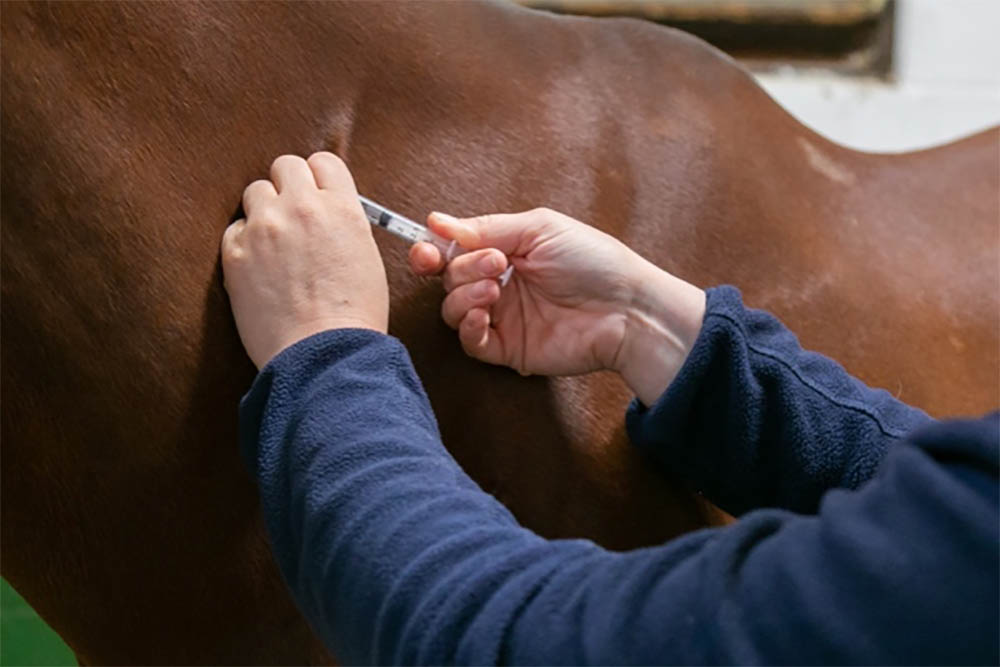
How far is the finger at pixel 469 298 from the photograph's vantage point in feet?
2.21

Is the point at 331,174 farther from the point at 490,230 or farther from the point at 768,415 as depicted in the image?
the point at 768,415

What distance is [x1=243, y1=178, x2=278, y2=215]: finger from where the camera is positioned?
656 millimetres

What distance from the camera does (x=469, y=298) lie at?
0.68 meters

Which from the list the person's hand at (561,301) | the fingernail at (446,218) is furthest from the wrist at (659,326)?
the fingernail at (446,218)

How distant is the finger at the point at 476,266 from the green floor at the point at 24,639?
0.55 metres

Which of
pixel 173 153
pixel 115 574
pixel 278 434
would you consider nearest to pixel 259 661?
pixel 115 574

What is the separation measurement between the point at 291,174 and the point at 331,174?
2 cm

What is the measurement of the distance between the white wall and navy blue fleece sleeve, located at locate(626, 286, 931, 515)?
863 millimetres

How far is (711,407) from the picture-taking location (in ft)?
2.24

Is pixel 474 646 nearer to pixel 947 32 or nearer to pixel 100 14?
pixel 100 14

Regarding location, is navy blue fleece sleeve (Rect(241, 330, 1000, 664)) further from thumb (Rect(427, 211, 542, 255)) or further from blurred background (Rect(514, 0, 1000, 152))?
blurred background (Rect(514, 0, 1000, 152))

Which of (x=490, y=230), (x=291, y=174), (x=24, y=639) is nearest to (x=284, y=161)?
(x=291, y=174)

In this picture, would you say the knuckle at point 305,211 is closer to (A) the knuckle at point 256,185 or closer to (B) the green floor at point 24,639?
(A) the knuckle at point 256,185

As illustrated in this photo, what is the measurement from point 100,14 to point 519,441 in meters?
0.34
